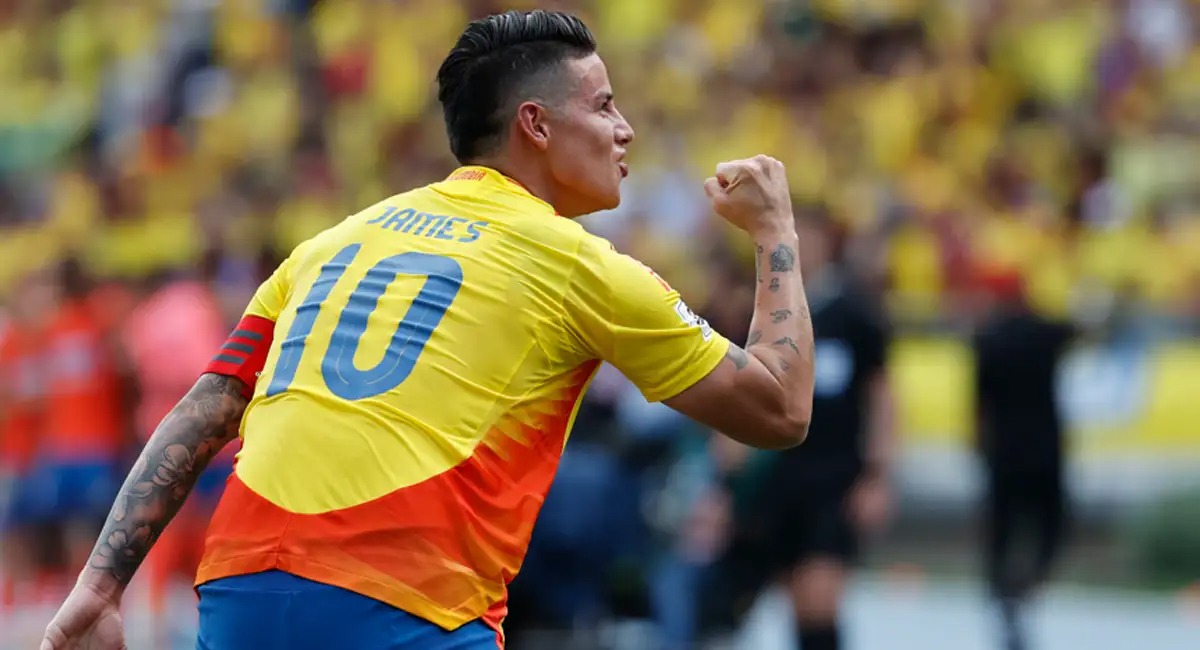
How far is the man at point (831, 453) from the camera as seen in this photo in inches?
356

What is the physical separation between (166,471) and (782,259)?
1.38 metres

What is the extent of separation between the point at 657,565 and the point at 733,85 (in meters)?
6.00

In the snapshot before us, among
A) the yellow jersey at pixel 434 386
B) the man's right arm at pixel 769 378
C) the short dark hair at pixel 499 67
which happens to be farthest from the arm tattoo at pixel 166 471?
the man's right arm at pixel 769 378

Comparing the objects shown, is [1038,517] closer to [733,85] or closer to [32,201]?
[733,85]

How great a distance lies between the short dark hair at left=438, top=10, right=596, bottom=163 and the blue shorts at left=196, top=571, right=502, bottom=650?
1085 mm

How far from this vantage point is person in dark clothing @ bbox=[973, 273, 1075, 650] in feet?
35.4

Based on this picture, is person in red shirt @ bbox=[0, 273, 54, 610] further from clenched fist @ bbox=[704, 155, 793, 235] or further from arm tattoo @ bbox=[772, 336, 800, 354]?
arm tattoo @ bbox=[772, 336, 800, 354]

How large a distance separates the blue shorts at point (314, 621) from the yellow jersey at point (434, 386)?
1.0 inches

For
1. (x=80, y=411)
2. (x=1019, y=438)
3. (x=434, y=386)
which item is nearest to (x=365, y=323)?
(x=434, y=386)

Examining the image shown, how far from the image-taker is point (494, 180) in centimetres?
406

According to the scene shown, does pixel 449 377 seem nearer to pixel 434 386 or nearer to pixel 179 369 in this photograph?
pixel 434 386

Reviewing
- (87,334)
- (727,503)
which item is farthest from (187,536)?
(727,503)

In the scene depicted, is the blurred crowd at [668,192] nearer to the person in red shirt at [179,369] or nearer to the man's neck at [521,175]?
the person in red shirt at [179,369]

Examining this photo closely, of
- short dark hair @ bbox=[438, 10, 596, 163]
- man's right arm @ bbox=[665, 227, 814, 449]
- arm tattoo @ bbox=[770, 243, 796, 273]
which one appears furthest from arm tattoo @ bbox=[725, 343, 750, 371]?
short dark hair @ bbox=[438, 10, 596, 163]
